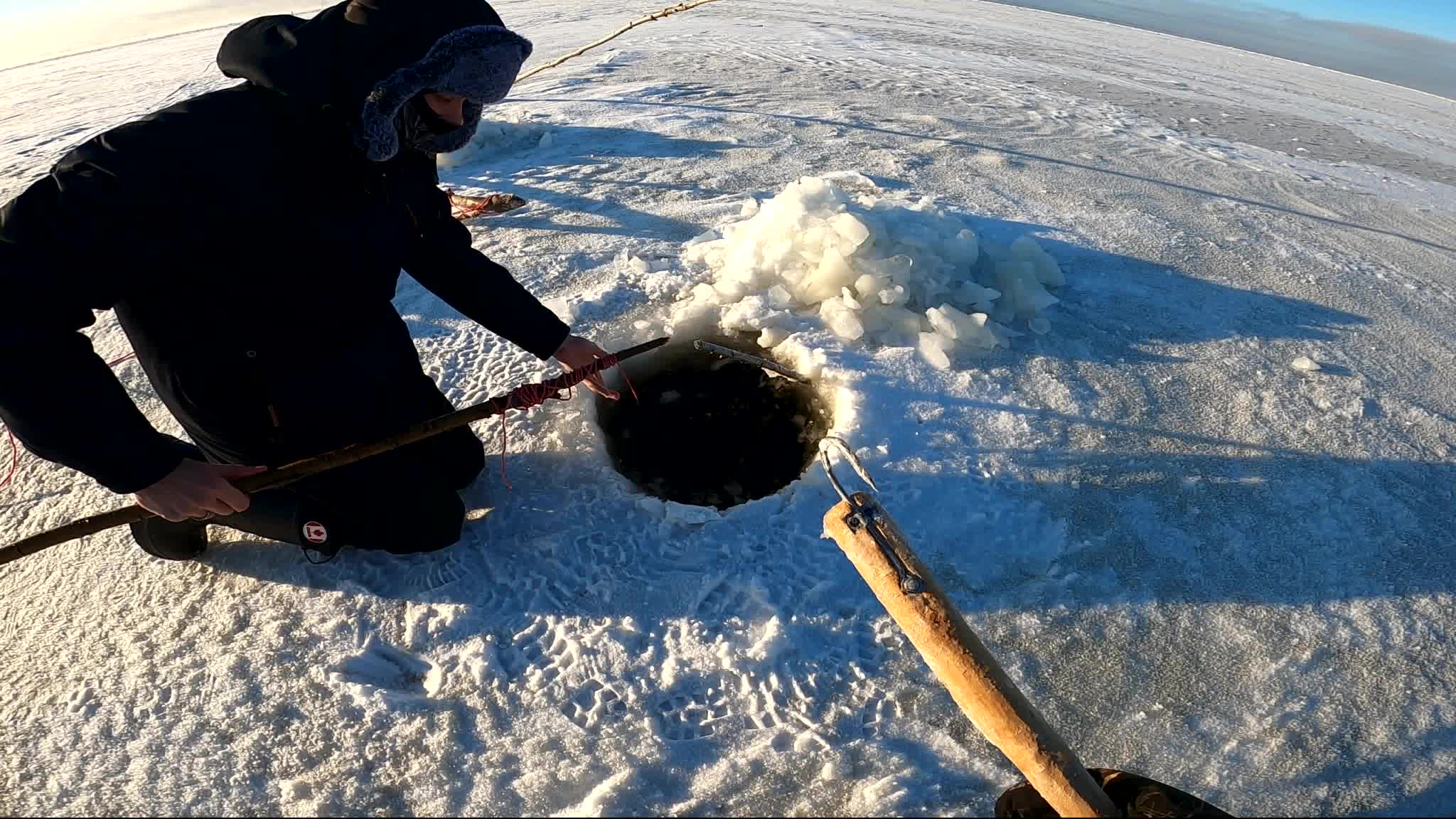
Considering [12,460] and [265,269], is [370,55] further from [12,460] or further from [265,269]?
[12,460]

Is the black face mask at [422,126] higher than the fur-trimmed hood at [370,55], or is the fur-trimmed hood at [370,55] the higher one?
the fur-trimmed hood at [370,55]

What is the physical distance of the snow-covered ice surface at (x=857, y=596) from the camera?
1.57 metres

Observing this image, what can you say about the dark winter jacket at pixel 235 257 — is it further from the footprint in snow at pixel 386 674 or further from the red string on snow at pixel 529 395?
the footprint in snow at pixel 386 674

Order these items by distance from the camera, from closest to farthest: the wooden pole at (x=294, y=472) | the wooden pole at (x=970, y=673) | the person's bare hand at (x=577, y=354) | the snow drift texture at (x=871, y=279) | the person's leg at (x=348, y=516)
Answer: the wooden pole at (x=970, y=673), the wooden pole at (x=294, y=472), the person's leg at (x=348, y=516), the person's bare hand at (x=577, y=354), the snow drift texture at (x=871, y=279)

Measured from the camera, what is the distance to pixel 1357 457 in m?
2.37

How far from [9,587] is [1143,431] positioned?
3204 mm

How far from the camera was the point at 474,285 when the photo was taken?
2.14 m

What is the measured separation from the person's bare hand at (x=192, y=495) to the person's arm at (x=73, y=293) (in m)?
0.07

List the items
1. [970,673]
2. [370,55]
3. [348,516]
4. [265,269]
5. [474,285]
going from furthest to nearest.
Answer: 1. [474,285]
2. [348,516]
3. [265,269]
4. [370,55]
5. [970,673]

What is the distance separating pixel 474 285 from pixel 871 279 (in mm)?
1339

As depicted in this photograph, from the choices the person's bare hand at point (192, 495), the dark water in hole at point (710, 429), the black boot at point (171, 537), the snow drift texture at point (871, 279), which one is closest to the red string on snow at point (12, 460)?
the black boot at point (171, 537)

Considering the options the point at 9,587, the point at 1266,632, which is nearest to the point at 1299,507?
the point at 1266,632

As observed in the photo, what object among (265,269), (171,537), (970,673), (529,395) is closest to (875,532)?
(970,673)

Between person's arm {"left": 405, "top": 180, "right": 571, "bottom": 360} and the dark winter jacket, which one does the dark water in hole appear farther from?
the dark winter jacket
